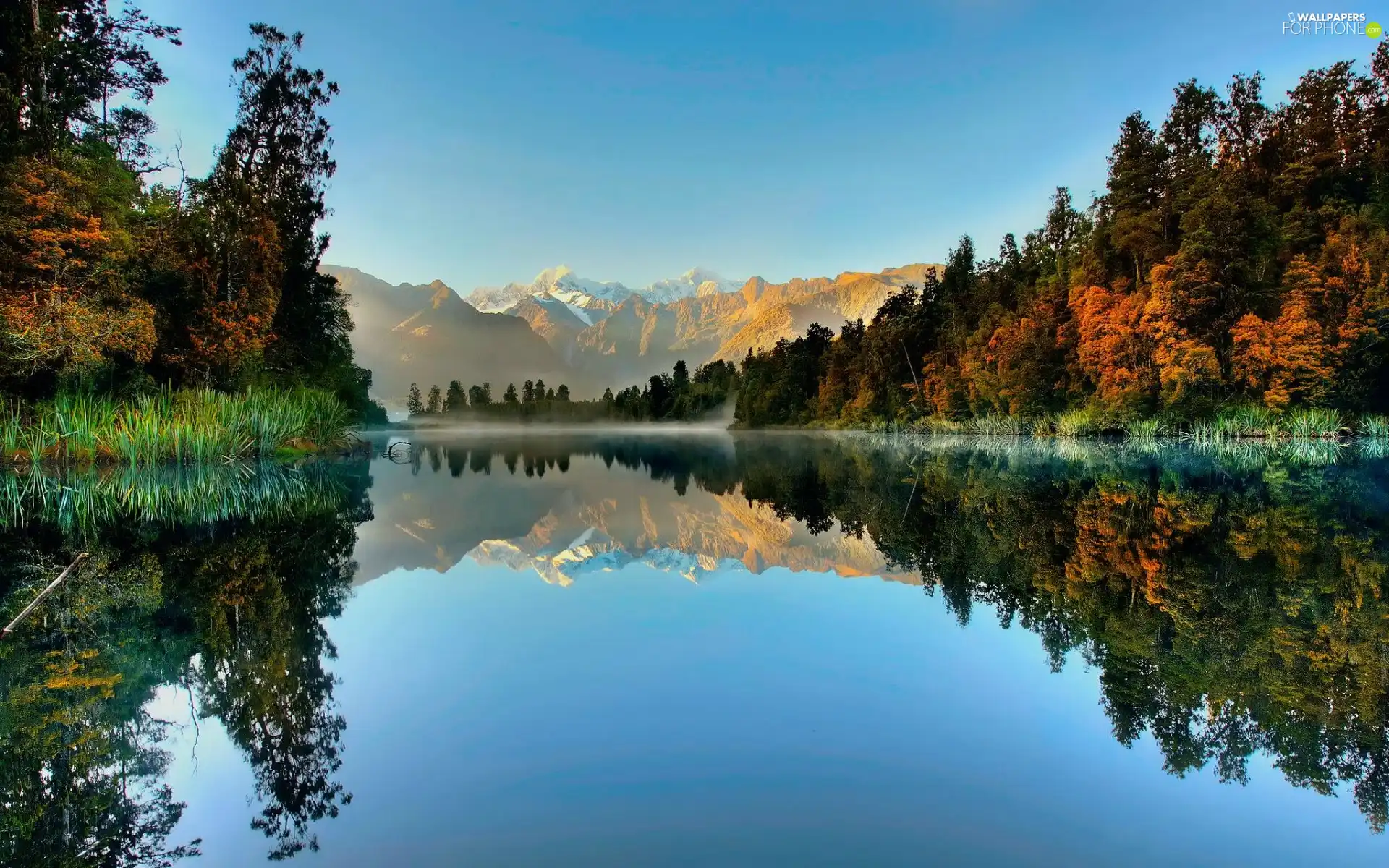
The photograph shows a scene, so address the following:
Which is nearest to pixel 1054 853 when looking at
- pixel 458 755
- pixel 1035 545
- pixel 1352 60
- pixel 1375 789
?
pixel 1375 789

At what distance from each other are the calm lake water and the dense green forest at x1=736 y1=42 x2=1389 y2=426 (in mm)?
32874

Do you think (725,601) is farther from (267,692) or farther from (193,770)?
(193,770)

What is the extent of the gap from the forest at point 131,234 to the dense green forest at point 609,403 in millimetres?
70469

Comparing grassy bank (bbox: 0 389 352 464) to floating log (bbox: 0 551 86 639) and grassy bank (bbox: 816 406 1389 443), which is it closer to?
floating log (bbox: 0 551 86 639)

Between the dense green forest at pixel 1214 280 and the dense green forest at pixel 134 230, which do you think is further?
the dense green forest at pixel 1214 280

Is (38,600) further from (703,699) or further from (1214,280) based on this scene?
(1214,280)

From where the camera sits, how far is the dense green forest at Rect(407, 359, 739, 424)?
330 feet

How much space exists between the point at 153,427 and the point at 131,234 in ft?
26.5

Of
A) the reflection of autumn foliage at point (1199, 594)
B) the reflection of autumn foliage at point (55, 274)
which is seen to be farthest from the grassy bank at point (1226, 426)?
the reflection of autumn foliage at point (55, 274)

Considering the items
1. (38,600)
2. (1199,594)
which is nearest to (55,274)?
(38,600)

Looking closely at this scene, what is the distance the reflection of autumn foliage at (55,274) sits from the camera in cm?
1639

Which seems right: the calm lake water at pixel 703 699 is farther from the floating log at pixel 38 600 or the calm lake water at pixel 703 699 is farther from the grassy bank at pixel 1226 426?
the grassy bank at pixel 1226 426

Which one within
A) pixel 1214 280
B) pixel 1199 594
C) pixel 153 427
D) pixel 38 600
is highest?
pixel 1214 280

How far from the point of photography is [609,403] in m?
121
